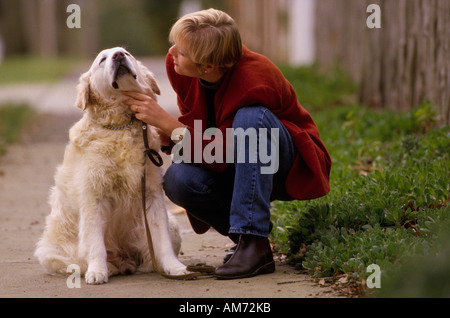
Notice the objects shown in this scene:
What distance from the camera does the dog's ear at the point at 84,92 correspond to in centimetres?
415

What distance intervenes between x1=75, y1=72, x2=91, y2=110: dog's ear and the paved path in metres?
0.60

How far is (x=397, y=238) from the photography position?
3.83 meters

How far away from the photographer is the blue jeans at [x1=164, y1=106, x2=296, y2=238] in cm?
391

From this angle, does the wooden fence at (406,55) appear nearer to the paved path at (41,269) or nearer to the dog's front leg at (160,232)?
the paved path at (41,269)

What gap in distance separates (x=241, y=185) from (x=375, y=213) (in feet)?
2.96

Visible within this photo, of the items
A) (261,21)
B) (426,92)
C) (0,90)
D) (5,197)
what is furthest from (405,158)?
(261,21)

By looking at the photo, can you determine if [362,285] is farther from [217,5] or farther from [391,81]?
[217,5]

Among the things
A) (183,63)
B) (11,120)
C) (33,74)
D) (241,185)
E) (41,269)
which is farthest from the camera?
(33,74)

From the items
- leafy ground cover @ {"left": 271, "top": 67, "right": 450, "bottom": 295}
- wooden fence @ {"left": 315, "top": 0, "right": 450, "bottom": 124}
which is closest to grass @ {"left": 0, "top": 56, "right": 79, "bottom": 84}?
wooden fence @ {"left": 315, "top": 0, "right": 450, "bottom": 124}

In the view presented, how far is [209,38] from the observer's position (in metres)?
3.97

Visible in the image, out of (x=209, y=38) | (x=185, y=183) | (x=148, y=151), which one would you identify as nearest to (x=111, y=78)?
(x=148, y=151)

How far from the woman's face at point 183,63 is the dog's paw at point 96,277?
48.5 inches

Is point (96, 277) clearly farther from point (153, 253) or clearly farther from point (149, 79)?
point (149, 79)

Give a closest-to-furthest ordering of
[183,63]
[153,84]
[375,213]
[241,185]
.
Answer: [241,185], [183,63], [375,213], [153,84]
